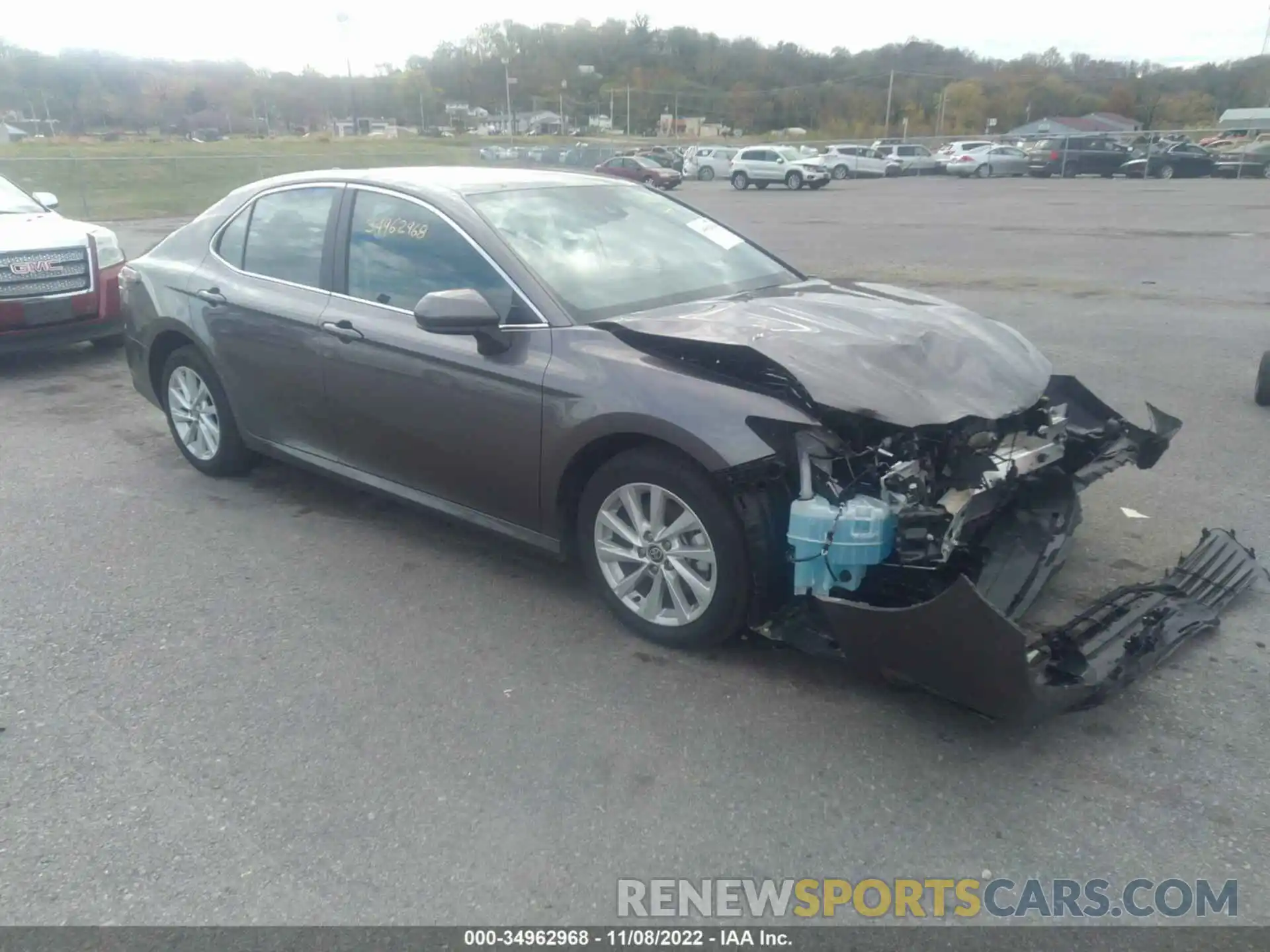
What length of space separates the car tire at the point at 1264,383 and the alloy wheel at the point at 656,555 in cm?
501

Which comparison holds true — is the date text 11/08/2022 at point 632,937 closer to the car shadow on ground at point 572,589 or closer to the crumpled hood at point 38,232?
the car shadow on ground at point 572,589

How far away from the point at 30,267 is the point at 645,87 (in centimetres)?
9472

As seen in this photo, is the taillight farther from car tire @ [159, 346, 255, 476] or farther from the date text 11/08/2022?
the date text 11/08/2022

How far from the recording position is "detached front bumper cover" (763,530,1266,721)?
2900 millimetres

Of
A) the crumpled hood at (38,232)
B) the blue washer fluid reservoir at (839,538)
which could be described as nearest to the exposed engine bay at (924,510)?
the blue washer fluid reservoir at (839,538)

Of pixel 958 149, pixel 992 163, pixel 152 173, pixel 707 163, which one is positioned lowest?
pixel 707 163

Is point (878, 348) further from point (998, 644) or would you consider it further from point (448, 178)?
point (448, 178)

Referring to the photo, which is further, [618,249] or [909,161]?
[909,161]

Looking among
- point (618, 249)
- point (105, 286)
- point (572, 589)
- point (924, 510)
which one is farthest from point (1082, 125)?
point (924, 510)

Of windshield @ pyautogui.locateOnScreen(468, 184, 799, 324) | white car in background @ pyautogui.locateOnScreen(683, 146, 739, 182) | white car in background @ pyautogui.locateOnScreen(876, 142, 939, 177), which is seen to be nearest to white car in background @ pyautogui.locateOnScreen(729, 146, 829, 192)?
white car in background @ pyautogui.locateOnScreen(683, 146, 739, 182)

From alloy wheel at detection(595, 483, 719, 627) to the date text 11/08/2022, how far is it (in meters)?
1.28

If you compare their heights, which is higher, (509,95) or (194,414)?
(509,95)

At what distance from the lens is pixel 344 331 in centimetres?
464

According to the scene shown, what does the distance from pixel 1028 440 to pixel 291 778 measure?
113 inches
